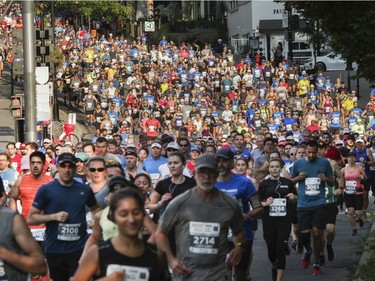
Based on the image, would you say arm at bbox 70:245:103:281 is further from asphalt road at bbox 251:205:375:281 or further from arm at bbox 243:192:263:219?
asphalt road at bbox 251:205:375:281

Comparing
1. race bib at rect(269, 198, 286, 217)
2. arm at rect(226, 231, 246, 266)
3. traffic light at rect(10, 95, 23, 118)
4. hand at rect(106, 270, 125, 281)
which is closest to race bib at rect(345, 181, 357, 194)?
race bib at rect(269, 198, 286, 217)

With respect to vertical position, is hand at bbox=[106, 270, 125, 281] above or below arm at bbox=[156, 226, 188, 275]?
above

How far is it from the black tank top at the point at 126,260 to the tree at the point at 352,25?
6487mm

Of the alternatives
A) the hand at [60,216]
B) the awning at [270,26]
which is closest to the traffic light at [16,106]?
the hand at [60,216]

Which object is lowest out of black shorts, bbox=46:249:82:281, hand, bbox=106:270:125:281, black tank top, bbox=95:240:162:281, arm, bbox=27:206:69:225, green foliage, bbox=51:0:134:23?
black shorts, bbox=46:249:82:281

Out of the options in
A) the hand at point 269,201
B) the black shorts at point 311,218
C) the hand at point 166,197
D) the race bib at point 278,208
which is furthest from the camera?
the black shorts at point 311,218

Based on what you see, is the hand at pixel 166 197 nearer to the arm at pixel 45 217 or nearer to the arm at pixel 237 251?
the arm at pixel 45 217

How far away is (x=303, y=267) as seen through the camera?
60.6ft

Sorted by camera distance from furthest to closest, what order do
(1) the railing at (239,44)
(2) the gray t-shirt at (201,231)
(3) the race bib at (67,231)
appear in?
(1) the railing at (239,44), (3) the race bib at (67,231), (2) the gray t-shirt at (201,231)

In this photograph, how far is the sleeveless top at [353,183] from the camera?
23.2 metres

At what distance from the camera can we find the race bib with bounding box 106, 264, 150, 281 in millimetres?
7789

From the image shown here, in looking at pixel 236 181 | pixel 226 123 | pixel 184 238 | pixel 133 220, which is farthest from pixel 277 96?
pixel 133 220

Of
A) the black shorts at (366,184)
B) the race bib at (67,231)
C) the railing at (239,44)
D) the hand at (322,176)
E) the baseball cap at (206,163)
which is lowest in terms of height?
the black shorts at (366,184)

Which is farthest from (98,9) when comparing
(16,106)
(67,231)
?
(67,231)
